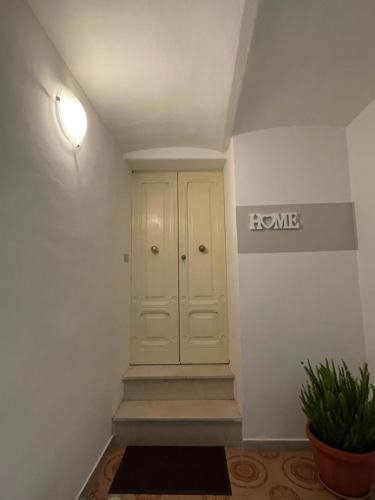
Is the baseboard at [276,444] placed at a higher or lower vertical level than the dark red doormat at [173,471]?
higher

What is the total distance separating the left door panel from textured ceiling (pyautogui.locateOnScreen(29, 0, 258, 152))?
683 mm

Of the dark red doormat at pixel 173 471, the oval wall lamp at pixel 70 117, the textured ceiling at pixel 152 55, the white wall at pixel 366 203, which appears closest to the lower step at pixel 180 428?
the dark red doormat at pixel 173 471

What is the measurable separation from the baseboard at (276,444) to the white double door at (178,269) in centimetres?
68

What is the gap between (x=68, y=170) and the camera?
131 centimetres

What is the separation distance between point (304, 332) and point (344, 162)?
4.32ft

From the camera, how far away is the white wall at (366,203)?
1.61 m

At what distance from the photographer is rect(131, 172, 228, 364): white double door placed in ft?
7.65

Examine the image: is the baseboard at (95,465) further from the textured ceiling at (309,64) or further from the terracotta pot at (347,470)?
the textured ceiling at (309,64)

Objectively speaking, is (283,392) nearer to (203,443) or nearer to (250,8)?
(203,443)

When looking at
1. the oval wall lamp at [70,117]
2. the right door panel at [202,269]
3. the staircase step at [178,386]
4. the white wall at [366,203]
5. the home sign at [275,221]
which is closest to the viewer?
the oval wall lamp at [70,117]

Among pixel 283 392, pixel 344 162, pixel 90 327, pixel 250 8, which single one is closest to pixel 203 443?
pixel 283 392

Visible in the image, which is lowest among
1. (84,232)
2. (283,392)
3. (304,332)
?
(283,392)

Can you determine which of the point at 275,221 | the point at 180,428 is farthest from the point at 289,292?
the point at 180,428

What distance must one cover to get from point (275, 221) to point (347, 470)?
4.93 feet
